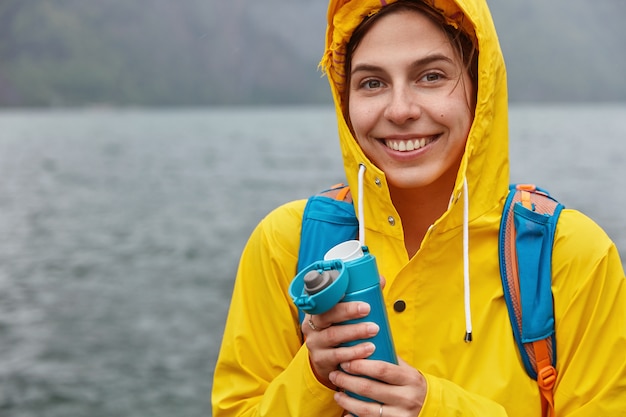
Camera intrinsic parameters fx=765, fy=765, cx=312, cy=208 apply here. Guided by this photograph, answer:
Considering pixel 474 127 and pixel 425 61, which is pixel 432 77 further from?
pixel 474 127

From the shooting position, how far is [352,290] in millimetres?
2162

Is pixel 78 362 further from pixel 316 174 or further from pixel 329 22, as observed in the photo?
pixel 316 174

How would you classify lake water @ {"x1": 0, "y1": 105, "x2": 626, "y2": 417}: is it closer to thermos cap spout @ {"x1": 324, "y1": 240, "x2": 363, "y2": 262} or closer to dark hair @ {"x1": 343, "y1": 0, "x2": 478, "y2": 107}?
dark hair @ {"x1": 343, "y1": 0, "x2": 478, "y2": 107}

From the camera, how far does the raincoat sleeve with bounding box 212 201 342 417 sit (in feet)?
9.07

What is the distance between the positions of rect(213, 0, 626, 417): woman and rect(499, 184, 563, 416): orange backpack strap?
0.03 m

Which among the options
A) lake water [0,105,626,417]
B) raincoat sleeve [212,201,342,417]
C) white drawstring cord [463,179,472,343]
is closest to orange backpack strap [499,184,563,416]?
white drawstring cord [463,179,472,343]

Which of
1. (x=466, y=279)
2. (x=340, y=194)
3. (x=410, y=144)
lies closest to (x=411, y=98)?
(x=410, y=144)

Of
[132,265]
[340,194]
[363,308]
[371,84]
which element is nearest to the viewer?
[363,308]

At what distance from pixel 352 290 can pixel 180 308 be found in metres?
15.9

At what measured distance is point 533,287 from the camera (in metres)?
2.51

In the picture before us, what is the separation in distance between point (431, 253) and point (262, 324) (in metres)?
0.68

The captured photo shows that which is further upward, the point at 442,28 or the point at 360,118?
the point at 442,28

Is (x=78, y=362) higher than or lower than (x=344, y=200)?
lower

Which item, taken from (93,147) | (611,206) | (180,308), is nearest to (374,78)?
(180,308)
